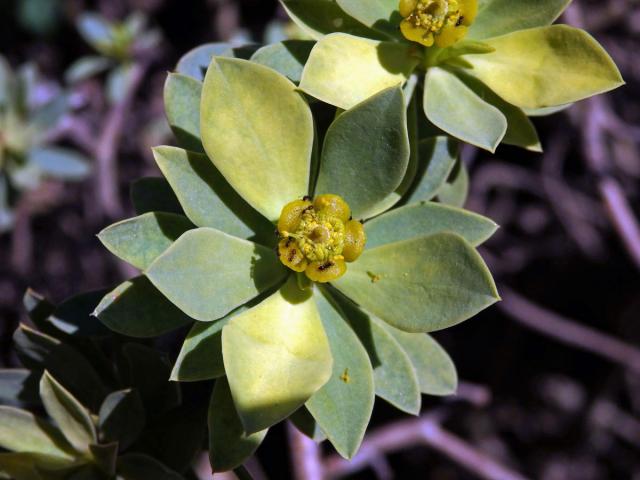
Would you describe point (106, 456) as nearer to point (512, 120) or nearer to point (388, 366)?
point (388, 366)

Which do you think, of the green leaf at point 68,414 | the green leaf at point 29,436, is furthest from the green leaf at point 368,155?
the green leaf at point 29,436

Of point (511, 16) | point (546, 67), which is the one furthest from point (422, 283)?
point (511, 16)

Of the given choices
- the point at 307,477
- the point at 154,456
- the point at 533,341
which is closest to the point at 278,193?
the point at 154,456

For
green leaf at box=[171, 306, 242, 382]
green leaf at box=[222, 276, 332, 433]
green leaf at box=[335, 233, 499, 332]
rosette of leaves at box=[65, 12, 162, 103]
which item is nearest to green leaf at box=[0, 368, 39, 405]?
green leaf at box=[171, 306, 242, 382]

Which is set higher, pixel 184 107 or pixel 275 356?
pixel 184 107

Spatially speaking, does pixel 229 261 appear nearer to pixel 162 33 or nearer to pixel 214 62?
pixel 214 62

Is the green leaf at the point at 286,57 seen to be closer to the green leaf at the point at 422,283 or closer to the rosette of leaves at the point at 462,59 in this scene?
the rosette of leaves at the point at 462,59

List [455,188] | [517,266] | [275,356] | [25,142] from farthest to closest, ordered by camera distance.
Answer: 1. [517,266]
2. [25,142]
3. [455,188]
4. [275,356]
